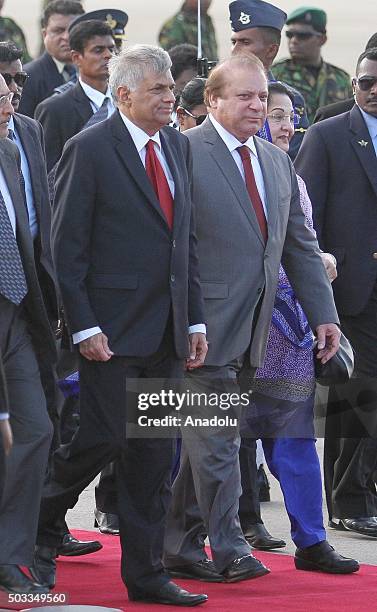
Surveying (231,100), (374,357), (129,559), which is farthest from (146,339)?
(374,357)

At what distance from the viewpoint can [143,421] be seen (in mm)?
6133

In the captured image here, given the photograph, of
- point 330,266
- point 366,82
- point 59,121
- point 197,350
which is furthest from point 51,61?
point 197,350

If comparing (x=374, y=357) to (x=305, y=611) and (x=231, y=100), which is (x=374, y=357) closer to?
(x=231, y=100)

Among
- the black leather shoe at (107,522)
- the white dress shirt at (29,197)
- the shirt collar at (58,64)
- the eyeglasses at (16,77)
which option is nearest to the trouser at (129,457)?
the white dress shirt at (29,197)

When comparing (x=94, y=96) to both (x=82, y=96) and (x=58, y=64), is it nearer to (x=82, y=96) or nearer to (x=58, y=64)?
(x=82, y=96)

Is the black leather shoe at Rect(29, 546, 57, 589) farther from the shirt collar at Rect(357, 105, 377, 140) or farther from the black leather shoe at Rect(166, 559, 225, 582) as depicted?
the shirt collar at Rect(357, 105, 377, 140)

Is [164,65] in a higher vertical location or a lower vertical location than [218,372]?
higher

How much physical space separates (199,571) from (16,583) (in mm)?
892

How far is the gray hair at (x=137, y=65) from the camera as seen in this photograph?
622 cm

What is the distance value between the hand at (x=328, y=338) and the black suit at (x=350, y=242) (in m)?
1.09

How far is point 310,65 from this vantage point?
385 inches

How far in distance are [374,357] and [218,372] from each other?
1.57 meters

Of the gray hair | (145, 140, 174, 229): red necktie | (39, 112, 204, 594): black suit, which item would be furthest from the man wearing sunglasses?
(39, 112, 204, 594): black suit

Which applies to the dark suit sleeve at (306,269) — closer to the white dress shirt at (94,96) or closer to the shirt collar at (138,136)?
the shirt collar at (138,136)
